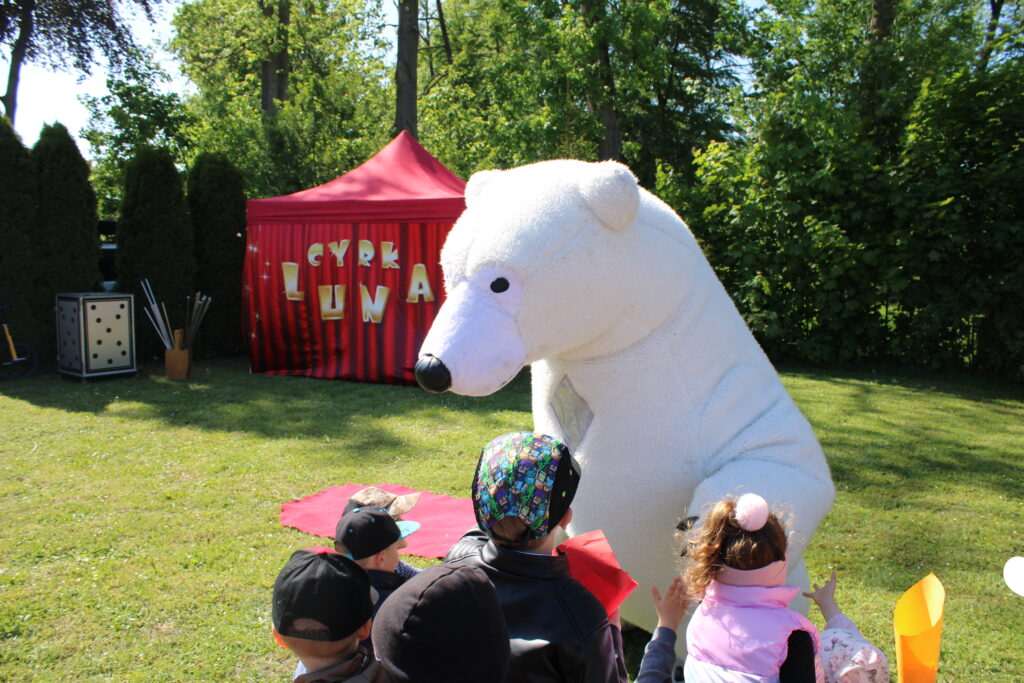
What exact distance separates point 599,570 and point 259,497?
321cm

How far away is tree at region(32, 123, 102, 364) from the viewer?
844cm

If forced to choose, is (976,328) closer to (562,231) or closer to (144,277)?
(562,231)

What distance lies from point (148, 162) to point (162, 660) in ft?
25.1

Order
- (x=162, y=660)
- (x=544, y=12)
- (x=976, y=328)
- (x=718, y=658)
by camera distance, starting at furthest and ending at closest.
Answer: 1. (x=544, y=12)
2. (x=976, y=328)
3. (x=162, y=660)
4. (x=718, y=658)

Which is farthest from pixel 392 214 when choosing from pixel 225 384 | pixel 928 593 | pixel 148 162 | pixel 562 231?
pixel 928 593

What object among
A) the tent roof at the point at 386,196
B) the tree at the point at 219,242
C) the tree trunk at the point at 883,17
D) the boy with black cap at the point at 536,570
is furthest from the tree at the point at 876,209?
the boy with black cap at the point at 536,570

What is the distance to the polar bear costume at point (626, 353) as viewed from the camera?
211 cm

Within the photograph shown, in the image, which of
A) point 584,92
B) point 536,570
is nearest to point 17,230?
point 536,570

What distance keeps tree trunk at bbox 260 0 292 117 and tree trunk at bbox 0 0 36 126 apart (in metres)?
6.49

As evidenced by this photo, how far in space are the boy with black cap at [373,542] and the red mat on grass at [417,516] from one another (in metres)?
1.59

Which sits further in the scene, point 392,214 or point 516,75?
point 516,75

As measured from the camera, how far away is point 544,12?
14.5 m

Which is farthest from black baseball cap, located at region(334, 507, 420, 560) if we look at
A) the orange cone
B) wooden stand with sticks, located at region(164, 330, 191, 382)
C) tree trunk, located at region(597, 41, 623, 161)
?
tree trunk, located at region(597, 41, 623, 161)

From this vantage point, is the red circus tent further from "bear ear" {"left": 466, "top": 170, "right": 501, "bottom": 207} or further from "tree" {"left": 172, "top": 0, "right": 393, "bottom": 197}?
"tree" {"left": 172, "top": 0, "right": 393, "bottom": 197}
